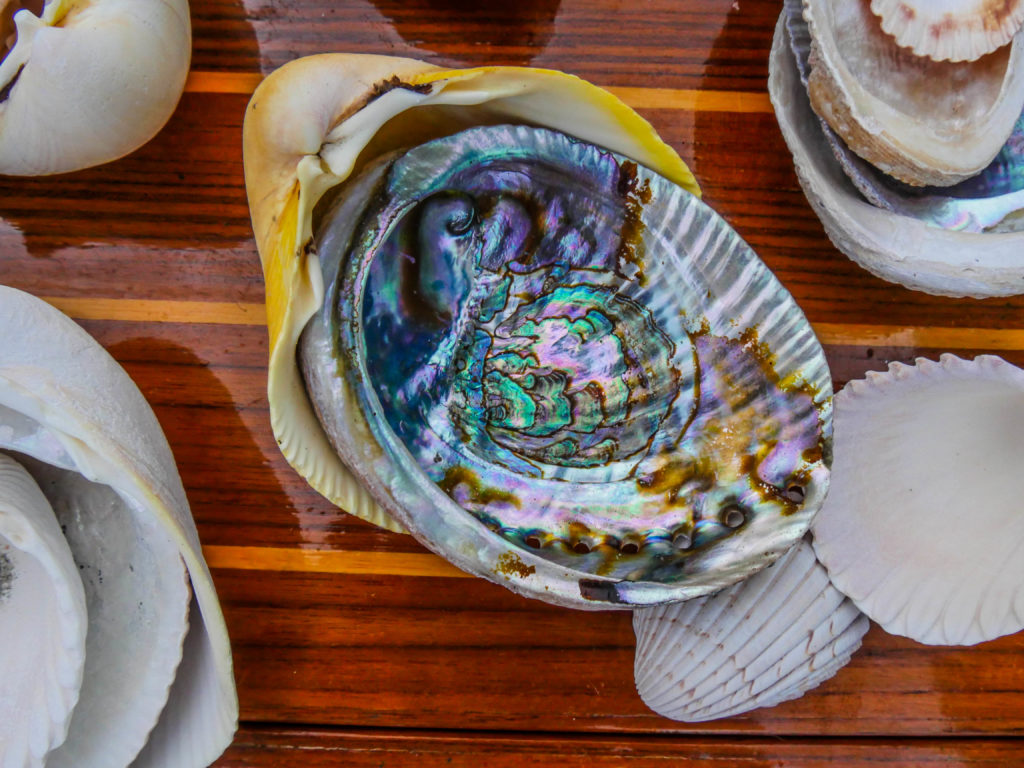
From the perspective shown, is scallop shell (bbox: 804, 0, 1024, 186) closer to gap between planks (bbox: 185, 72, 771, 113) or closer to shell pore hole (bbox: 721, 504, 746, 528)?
gap between planks (bbox: 185, 72, 771, 113)

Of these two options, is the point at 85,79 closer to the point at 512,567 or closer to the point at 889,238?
the point at 512,567

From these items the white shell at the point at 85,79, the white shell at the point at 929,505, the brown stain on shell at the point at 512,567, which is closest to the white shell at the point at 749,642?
the white shell at the point at 929,505

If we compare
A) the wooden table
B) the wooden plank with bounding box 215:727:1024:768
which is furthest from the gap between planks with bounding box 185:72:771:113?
the wooden plank with bounding box 215:727:1024:768

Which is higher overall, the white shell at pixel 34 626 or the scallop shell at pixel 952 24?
the scallop shell at pixel 952 24

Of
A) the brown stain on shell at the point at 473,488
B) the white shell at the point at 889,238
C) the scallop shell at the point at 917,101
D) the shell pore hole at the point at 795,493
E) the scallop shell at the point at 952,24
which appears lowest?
the brown stain on shell at the point at 473,488

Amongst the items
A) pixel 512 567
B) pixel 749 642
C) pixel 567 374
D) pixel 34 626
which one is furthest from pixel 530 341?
pixel 34 626

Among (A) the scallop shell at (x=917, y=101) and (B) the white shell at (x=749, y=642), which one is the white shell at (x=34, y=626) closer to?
(B) the white shell at (x=749, y=642)
